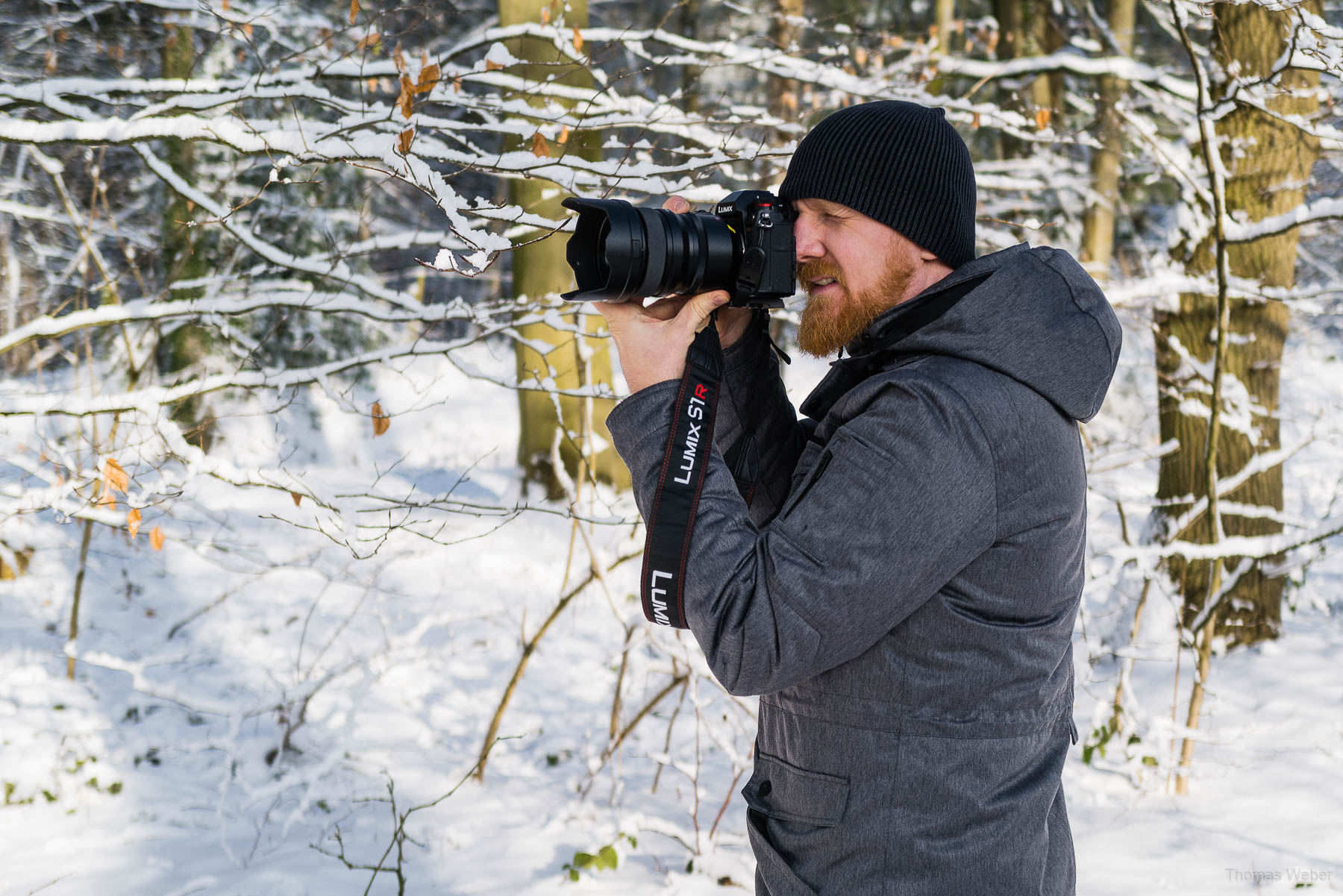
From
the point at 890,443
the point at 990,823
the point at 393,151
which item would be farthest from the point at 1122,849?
the point at 393,151

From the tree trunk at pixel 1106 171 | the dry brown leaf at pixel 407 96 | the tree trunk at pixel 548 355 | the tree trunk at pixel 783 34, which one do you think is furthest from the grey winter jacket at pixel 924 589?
the tree trunk at pixel 783 34

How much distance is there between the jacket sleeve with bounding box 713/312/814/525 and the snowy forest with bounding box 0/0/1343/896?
0.55m

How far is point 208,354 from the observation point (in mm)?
8570

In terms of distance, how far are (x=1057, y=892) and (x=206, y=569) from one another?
6.30 metres

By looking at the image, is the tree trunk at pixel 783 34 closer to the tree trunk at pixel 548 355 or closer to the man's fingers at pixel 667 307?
the tree trunk at pixel 548 355

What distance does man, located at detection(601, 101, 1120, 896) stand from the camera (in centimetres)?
120

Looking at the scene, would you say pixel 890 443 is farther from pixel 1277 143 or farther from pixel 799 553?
pixel 1277 143

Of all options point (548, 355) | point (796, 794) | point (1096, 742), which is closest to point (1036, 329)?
point (796, 794)

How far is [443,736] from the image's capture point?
15.0 ft

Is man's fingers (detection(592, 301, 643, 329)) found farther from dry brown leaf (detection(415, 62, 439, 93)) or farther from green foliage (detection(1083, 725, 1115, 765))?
green foliage (detection(1083, 725, 1115, 765))

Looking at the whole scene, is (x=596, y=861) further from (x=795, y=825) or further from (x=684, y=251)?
(x=684, y=251)

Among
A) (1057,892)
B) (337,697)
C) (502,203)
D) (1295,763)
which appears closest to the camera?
(1057,892)

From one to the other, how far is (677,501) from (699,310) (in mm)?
304

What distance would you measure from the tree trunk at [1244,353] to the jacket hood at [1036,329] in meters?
3.45
